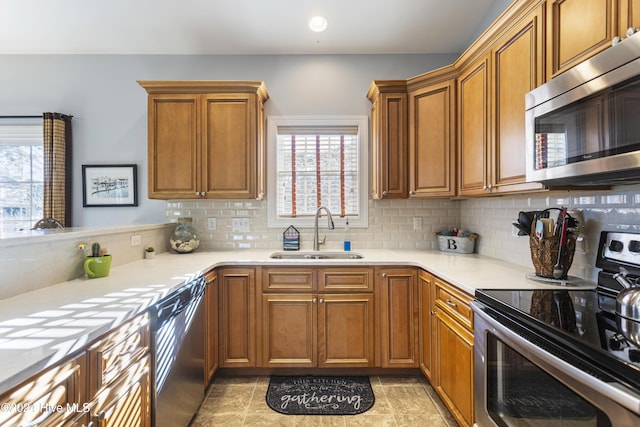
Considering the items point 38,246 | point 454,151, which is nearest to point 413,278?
point 454,151

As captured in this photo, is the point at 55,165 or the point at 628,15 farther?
the point at 55,165

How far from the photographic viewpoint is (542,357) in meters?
1.02

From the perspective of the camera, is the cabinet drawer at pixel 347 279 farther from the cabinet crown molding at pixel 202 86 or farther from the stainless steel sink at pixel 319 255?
the cabinet crown molding at pixel 202 86

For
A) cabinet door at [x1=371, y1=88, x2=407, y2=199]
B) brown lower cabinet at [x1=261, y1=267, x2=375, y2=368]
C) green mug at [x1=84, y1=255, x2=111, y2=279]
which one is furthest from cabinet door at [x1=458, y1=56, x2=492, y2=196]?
green mug at [x1=84, y1=255, x2=111, y2=279]

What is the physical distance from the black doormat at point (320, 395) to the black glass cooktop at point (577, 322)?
1184 millimetres

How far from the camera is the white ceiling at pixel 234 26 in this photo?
8.57ft

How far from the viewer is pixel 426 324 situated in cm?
220

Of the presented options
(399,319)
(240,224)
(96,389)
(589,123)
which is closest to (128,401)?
(96,389)

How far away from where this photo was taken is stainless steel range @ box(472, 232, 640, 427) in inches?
32.0

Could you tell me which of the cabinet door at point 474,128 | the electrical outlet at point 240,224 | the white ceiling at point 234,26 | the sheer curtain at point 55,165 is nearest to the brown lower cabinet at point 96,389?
the electrical outlet at point 240,224

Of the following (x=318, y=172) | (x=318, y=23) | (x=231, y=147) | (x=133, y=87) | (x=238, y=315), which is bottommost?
(x=238, y=315)

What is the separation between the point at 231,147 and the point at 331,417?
7.01 feet

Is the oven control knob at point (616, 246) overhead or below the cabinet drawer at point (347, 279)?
overhead

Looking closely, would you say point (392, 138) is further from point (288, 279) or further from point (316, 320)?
point (316, 320)
